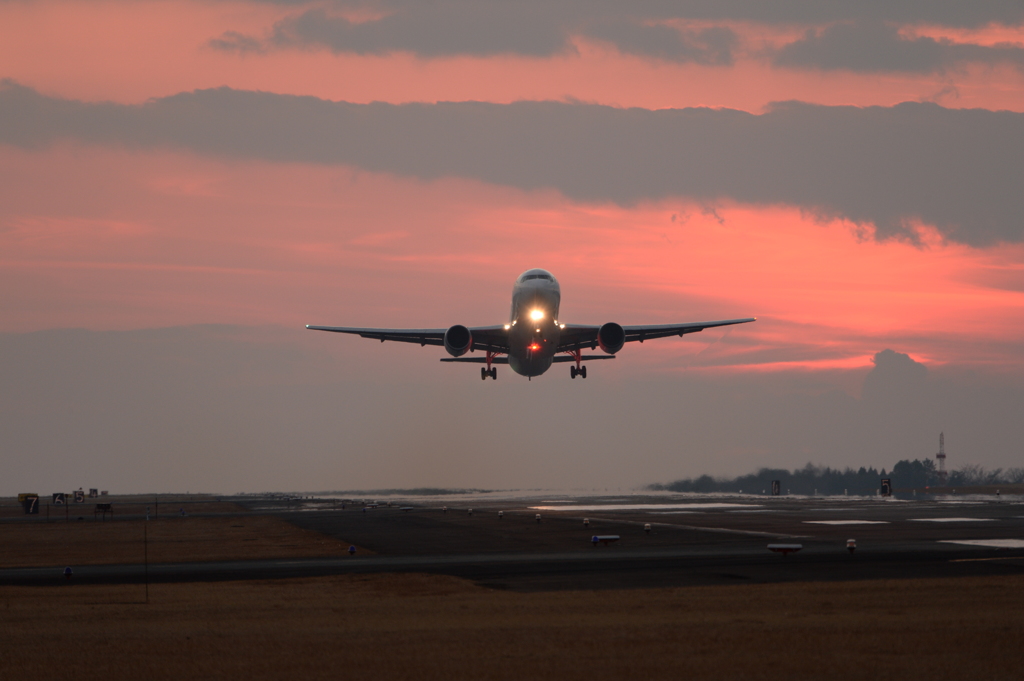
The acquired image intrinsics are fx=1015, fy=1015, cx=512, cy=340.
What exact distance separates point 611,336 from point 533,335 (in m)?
5.50

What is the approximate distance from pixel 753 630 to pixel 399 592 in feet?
37.9

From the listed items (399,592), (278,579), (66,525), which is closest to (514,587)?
(399,592)

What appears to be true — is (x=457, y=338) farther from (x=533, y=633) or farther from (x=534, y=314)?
(x=533, y=633)

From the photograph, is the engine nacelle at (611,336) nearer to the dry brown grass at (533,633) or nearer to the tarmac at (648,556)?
the tarmac at (648,556)

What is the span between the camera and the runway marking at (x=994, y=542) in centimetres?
3956

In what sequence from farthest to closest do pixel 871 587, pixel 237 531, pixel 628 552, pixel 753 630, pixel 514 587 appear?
1. pixel 237 531
2. pixel 628 552
3. pixel 514 587
4. pixel 871 587
5. pixel 753 630

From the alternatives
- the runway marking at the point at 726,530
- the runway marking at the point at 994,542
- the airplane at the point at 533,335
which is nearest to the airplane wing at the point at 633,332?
the airplane at the point at 533,335

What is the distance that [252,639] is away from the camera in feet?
70.2

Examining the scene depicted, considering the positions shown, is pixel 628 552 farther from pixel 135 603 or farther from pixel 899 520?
pixel 899 520

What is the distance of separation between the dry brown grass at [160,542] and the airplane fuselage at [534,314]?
19786 mm

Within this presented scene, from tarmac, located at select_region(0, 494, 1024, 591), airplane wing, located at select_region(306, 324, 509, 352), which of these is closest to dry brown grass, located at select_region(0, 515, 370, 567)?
tarmac, located at select_region(0, 494, 1024, 591)

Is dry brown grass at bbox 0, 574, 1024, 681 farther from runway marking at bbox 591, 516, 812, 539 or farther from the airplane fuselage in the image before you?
the airplane fuselage

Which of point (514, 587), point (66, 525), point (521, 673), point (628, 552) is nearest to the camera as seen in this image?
point (521, 673)

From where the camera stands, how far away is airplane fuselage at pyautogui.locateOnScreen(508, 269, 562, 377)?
67.6 metres
